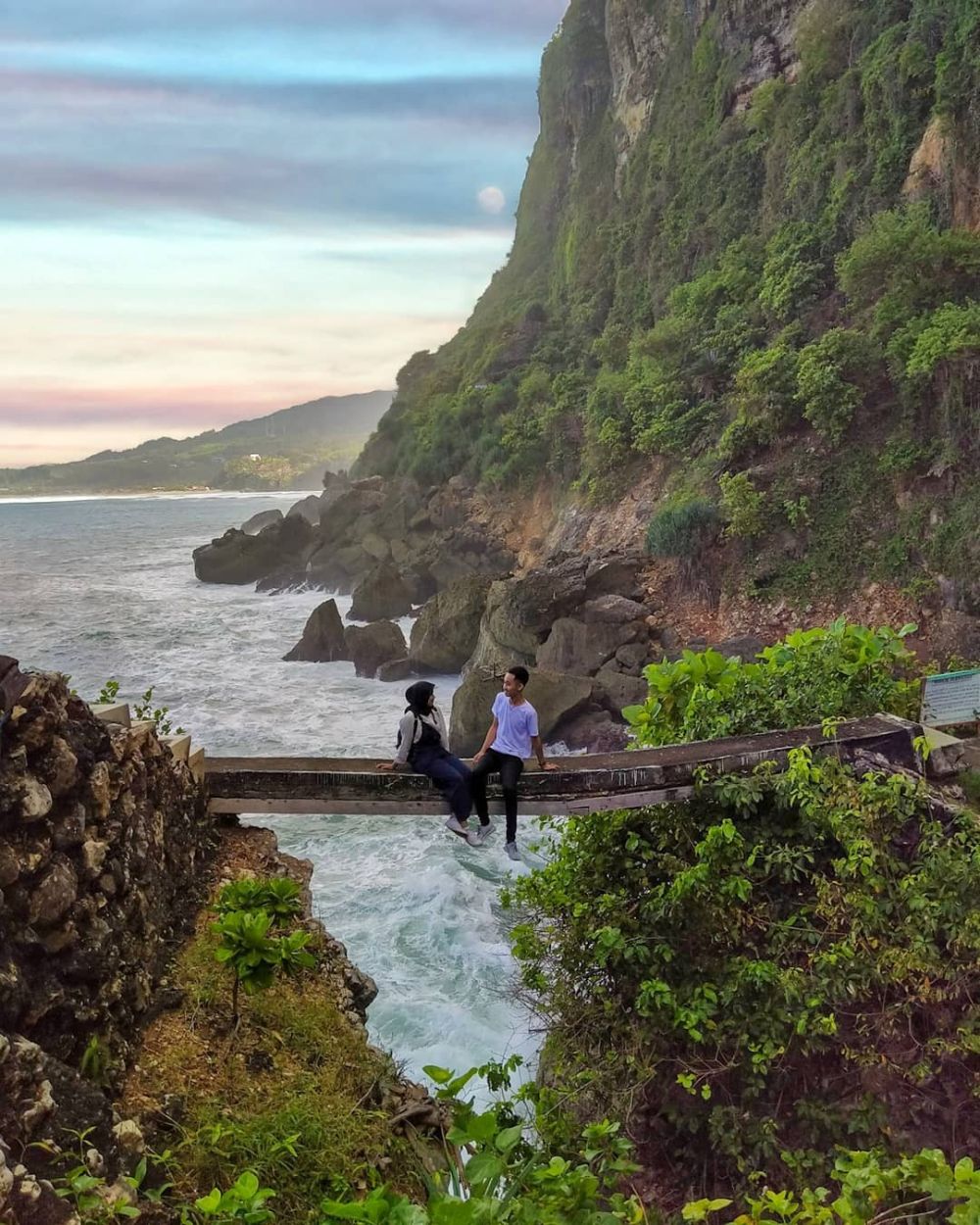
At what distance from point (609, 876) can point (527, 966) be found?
3.75ft

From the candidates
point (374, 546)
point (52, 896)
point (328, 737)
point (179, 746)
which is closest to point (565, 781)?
point (179, 746)

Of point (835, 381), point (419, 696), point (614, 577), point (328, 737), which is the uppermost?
point (835, 381)

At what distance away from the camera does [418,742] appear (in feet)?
22.9

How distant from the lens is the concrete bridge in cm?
686

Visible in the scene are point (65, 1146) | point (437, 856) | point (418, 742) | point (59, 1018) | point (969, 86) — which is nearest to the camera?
point (65, 1146)

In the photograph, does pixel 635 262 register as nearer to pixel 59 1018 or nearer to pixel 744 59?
pixel 744 59

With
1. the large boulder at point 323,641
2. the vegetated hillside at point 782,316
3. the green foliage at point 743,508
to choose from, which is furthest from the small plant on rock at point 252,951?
the large boulder at point 323,641

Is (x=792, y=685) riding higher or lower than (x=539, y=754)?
A: higher

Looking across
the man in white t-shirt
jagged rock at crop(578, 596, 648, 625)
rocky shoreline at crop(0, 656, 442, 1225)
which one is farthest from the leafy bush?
rocky shoreline at crop(0, 656, 442, 1225)

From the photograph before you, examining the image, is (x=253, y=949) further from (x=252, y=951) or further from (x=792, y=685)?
(x=792, y=685)

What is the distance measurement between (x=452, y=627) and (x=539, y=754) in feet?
60.9

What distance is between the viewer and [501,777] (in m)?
6.98

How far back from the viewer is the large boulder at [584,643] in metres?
19.8

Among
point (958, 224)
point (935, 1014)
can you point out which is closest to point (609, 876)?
point (935, 1014)
